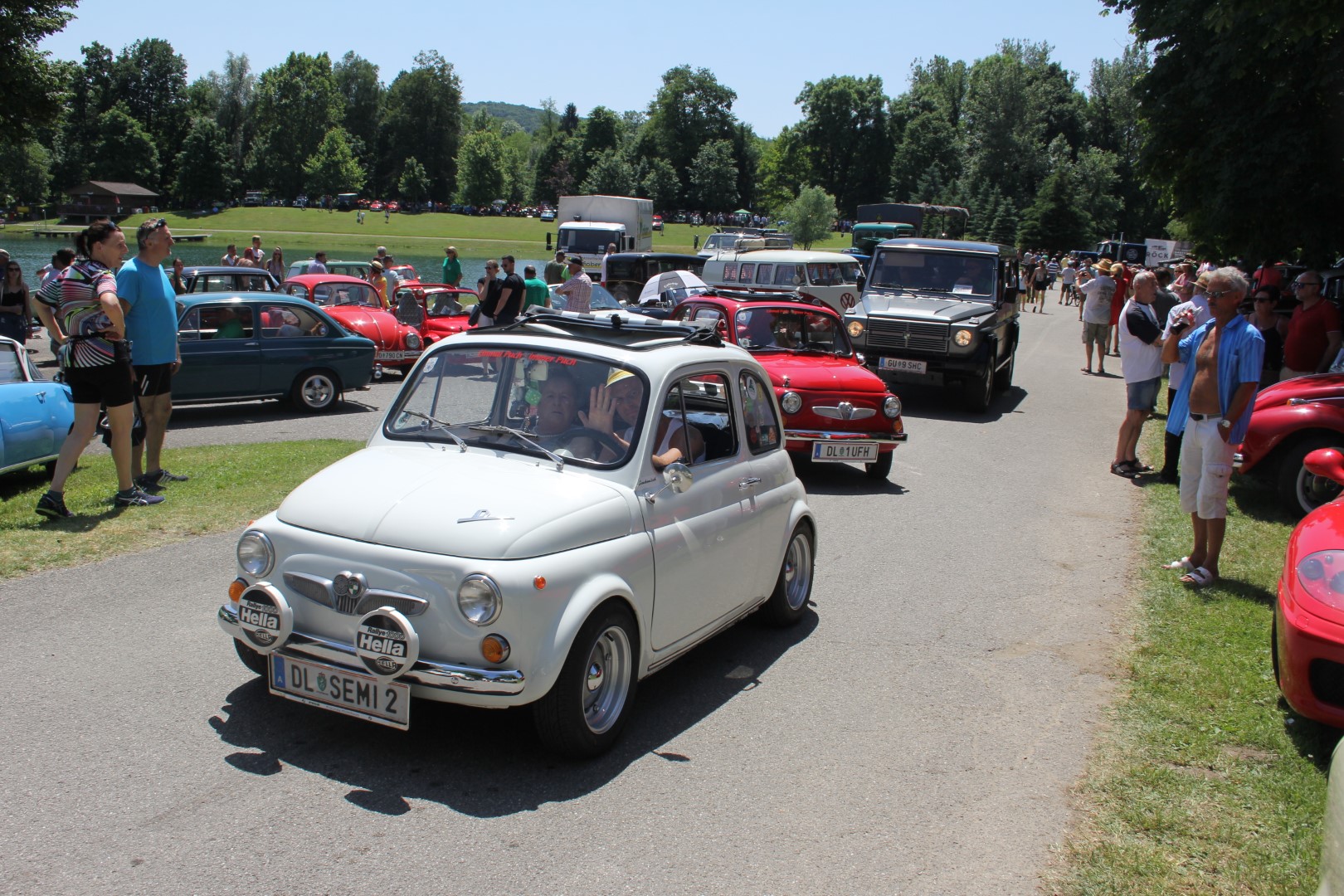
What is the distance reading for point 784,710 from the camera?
523 cm

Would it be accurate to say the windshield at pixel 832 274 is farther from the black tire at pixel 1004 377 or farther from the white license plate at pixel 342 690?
the white license plate at pixel 342 690

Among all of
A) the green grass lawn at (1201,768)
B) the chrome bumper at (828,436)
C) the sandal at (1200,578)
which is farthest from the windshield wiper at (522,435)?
the chrome bumper at (828,436)

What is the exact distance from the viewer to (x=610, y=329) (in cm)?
574

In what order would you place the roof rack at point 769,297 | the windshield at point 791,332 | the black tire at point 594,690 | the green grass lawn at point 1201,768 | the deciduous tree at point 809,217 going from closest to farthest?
the green grass lawn at point 1201,768 → the black tire at point 594,690 → the windshield at point 791,332 → the roof rack at point 769,297 → the deciduous tree at point 809,217

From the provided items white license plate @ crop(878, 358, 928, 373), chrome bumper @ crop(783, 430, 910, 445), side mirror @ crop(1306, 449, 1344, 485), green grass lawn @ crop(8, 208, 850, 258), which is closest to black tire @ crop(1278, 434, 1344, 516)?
chrome bumper @ crop(783, 430, 910, 445)

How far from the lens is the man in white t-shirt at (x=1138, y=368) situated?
11.8 meters

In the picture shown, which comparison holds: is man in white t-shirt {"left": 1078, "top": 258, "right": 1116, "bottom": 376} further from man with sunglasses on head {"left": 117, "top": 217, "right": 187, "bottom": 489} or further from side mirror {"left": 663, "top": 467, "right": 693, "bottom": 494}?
side mirror {"left": 663, "top": 467, "right": 693, "bottom": 494}

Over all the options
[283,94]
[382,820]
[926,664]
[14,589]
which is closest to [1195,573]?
[926,664]

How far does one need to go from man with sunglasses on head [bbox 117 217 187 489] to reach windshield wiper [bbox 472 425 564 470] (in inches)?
159

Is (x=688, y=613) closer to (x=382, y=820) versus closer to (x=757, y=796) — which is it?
(x=757, y=796)

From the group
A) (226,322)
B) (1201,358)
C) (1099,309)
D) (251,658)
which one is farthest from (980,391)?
(251,658)

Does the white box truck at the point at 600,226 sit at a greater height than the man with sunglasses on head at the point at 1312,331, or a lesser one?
greater

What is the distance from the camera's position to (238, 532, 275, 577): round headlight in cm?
449

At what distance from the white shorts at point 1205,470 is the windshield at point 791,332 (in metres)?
4.80
